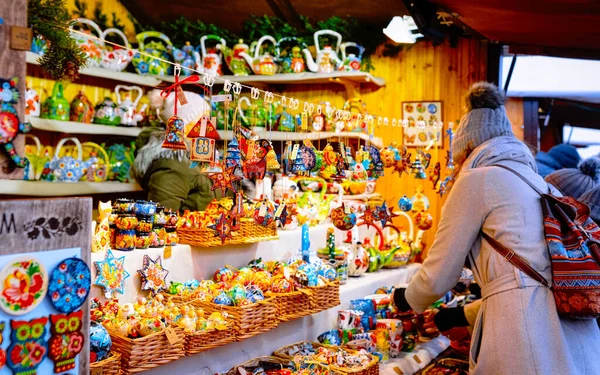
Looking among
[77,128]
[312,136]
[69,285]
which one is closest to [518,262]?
[69,285]

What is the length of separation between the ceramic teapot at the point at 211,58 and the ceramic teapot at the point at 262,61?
→ 0.74 feet

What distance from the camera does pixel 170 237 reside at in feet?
9.14

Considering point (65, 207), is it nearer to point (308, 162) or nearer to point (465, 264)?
point (465, 264)

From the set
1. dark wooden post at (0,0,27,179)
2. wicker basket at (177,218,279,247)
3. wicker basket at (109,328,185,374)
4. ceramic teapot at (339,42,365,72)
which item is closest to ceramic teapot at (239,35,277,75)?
ceramic teapot at (339,42,365,72)

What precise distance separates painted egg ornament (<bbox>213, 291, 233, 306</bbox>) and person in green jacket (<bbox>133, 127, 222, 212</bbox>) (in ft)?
3.35

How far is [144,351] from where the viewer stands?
82.7 inches

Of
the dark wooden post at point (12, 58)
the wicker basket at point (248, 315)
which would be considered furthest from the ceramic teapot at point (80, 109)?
the dark wooden post at point (12, 58)

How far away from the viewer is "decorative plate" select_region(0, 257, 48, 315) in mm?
1223

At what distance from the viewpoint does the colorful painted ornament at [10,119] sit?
1.23 meters

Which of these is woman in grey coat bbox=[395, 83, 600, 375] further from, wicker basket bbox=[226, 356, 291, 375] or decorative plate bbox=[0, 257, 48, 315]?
decorative plate bbox=[0, 257, 48, 315]

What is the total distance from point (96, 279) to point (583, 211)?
1.77m

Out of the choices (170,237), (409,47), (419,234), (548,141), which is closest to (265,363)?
(170,237)

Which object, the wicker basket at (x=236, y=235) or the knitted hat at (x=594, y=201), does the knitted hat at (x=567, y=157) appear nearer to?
the knitted hat at (x=594, y=201)

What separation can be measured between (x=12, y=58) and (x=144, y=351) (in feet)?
3.79
